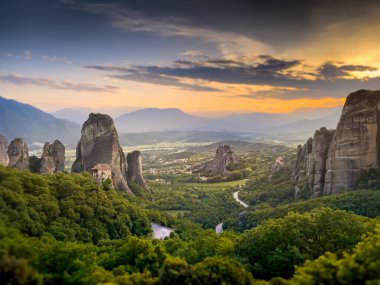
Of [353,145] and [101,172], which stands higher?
[353,145]

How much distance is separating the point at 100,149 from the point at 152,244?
8068 cm

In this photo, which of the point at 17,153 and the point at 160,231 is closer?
the point at 160,231

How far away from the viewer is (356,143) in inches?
4358

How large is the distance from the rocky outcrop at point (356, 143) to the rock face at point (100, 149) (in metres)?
67.9

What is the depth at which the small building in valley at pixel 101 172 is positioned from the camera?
11654cm

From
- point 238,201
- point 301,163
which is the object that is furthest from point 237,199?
point 301,163

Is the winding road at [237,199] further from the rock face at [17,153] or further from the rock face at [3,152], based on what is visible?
the rock face at [3,152]

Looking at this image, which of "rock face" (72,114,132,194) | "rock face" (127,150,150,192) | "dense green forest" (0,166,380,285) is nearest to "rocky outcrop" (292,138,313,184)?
"dense green forest" (0,166,380,285)

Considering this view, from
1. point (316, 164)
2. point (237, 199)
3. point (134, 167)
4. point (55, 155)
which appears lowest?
point (237, 199)

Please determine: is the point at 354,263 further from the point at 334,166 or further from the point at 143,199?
the point at 143,199

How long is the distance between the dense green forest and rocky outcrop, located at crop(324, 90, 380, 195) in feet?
42.3

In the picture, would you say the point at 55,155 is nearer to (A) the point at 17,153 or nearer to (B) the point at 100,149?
(A) the point at 17,153

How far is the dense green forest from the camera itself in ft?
113

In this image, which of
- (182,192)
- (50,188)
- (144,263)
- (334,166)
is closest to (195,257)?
(144,263)
